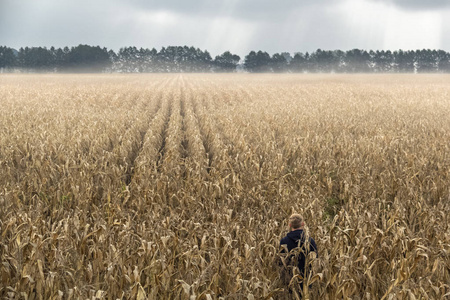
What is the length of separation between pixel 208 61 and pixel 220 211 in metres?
138

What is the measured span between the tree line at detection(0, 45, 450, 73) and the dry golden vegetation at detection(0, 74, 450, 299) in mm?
113110

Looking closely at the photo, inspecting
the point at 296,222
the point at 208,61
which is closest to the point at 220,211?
the point at 296,222

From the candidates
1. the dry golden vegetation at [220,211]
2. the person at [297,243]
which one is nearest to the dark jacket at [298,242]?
the person at [297,243]

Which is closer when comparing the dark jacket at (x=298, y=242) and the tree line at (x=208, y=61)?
the dark jacket at (x=298, y=242)

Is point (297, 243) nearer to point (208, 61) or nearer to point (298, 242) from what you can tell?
point (298, 242)

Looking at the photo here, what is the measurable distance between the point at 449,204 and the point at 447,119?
1050 cm

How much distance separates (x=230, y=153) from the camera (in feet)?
36.2

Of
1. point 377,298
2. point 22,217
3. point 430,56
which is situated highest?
point 430,56

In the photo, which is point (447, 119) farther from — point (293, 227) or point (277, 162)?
point (293, 227)

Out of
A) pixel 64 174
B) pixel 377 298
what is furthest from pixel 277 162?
pixel 377 298

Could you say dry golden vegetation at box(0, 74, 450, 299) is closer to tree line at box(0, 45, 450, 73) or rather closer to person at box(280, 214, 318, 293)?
person at box(280, 214, 318, 293)

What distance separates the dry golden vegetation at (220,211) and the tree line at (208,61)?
371 feet

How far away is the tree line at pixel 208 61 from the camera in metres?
118

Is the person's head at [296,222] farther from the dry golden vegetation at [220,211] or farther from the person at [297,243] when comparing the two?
the dry golden vegetation at [220,211]
